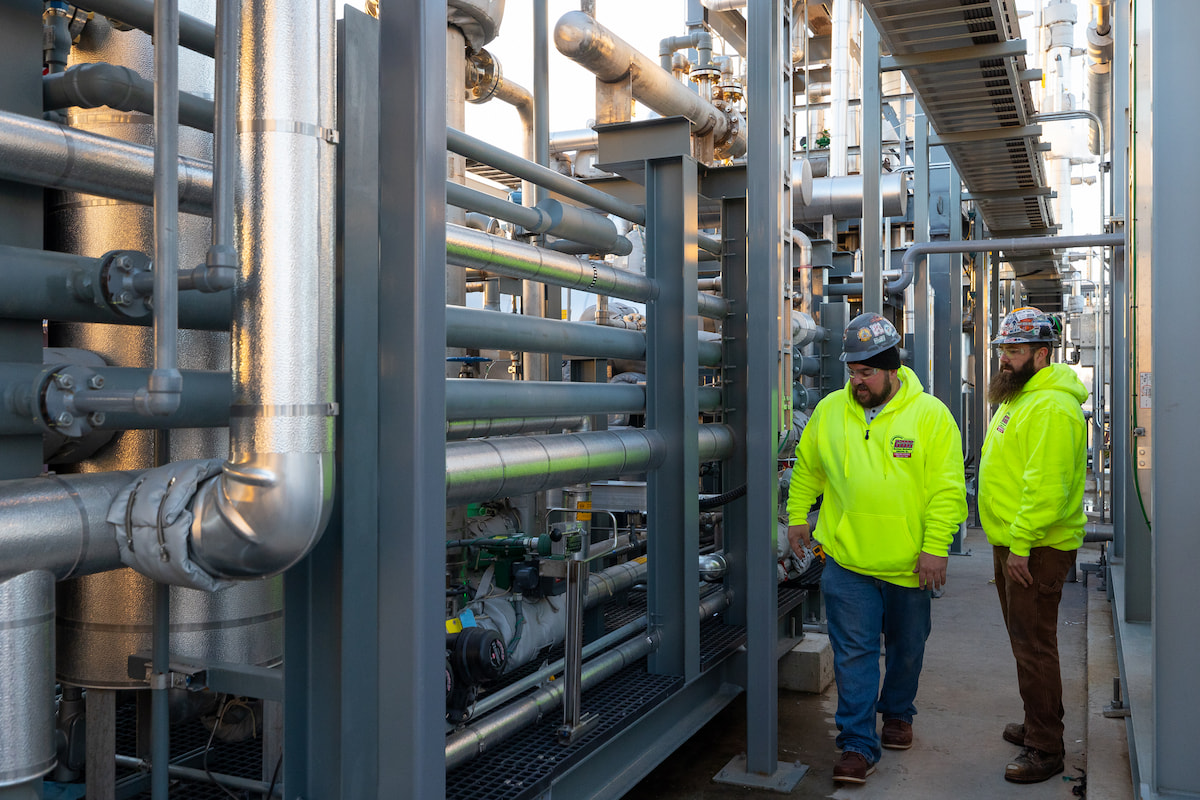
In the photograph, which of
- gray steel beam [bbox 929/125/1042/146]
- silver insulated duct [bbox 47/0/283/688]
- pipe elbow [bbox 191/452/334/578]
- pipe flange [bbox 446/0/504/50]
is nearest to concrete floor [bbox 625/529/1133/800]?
silver insulated duct [bbox 47/0/283/688]

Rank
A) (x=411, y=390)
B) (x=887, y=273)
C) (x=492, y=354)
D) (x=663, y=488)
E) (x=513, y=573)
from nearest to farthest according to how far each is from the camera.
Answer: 1. (x=411, y=390)
2. (x=513, y=573)
3. (x=663, y=488)
4. (x=492, y=354)
5. (x=887, y=273)

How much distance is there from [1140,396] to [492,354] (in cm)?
437

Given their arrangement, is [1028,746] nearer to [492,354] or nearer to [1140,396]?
[1140,396]

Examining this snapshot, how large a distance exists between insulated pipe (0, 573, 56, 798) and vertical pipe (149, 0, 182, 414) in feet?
1.03

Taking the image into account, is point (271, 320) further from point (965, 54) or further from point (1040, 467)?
point (965, 54)

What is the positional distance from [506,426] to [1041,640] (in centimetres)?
215

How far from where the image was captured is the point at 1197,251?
2.71m

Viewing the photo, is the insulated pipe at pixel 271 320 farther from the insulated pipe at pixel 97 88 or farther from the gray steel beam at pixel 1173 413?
the gray steel beam at pixel 1173 413

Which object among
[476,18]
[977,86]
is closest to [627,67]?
[476,18]

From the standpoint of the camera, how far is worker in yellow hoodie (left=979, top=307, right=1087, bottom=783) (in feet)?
11.9

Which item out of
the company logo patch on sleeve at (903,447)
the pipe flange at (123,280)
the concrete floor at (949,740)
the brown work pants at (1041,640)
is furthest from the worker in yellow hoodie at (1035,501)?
the pipe flange at (123,280)

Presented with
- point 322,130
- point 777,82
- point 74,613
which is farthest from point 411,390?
point 777,82

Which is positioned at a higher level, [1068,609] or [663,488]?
[663,488]

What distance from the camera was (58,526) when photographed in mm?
1625
